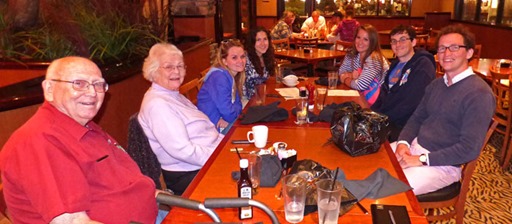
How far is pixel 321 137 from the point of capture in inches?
88.7

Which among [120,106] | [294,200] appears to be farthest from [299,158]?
[120,106]

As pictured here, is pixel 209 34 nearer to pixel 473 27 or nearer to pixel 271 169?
pixel 271 169

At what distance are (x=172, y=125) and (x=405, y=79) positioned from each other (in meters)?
1.77

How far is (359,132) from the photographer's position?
Answer: 6.53 ft

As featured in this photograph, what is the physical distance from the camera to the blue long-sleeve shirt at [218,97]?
2.94m

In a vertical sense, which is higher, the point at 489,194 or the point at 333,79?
the point at 333,79

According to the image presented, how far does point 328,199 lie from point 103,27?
2.63 m

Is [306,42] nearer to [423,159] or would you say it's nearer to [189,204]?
[423,159]

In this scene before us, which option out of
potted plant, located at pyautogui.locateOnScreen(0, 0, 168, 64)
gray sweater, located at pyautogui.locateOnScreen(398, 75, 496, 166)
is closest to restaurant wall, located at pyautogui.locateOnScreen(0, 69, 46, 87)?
potted plant, located at pyautogui.locateOnScreen(0, 0, 168, 64)

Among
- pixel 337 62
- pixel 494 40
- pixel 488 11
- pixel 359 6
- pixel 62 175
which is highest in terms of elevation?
pixel 359 6

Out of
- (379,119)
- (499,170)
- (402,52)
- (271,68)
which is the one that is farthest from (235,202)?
(499,170)

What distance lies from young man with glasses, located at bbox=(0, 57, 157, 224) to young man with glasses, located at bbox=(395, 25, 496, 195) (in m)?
1.46

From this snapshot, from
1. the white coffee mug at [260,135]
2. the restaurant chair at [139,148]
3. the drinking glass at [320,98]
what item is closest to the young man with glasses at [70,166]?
the restaurant chair at [139,148]

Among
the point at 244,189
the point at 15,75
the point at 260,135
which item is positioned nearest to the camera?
the point at 244,189
